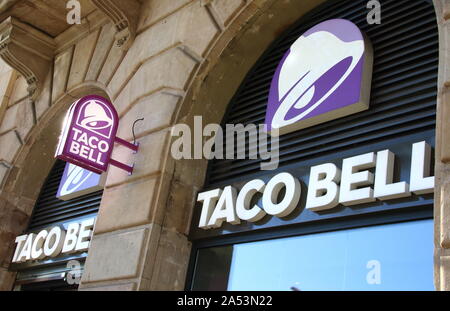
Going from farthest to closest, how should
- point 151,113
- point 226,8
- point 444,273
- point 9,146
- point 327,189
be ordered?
1. point 9,146
2. point 151,113
3. point 226,8
4. point 327,189
5. point 444,273

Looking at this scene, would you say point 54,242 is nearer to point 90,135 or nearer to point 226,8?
point 90,135

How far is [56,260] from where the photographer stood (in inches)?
320

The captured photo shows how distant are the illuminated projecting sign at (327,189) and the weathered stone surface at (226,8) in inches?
81.2

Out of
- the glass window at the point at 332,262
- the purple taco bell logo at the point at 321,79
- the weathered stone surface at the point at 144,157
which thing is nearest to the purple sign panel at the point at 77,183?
the weathered stone surface at the point at 144,157

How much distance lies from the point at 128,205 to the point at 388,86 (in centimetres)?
313

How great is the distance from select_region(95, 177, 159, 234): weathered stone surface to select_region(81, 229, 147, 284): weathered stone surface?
118mm

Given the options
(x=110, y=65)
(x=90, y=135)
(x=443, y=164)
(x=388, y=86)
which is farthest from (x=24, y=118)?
(x=443, y=164)

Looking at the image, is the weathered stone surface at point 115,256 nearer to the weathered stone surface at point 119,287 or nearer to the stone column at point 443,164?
the weathered stone surface at point 119,287

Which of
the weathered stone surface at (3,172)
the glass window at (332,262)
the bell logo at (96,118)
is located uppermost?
the weathered stone surface at (3,172)

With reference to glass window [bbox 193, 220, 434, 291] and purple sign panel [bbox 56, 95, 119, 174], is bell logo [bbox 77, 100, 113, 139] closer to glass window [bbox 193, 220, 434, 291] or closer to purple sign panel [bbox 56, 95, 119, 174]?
purple sign panel [bbox 56, 95, 119, 174]

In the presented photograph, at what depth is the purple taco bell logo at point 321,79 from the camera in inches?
212

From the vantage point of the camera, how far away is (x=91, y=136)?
21.6ft

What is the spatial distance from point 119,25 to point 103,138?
7.52 ft
